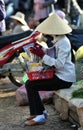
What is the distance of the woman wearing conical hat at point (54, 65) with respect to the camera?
594cm

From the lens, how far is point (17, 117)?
6547mm

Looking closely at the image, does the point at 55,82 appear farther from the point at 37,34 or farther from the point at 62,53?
the point at 37,34

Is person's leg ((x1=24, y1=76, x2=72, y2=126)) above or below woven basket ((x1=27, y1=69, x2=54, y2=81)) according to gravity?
below

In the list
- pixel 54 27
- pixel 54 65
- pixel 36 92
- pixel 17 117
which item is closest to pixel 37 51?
pixel 54 65

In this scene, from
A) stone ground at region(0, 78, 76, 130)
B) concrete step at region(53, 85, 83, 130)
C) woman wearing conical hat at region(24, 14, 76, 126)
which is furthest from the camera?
stone ground at region(0, 78, 76, 130)

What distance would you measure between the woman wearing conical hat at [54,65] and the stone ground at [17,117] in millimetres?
129

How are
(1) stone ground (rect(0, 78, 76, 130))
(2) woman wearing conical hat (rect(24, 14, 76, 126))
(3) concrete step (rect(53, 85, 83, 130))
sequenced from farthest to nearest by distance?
(1) stone ground (rect(0, 78, 76, 130)) < (2) woman wearing conical hat (rect(24, 14, 76, 126)) < (3) concrete step (rect(53, 85, 83, 130))

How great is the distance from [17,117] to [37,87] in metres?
0.70

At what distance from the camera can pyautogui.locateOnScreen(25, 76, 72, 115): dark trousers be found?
6062mm

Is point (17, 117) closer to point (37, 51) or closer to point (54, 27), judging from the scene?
point (37, 51)

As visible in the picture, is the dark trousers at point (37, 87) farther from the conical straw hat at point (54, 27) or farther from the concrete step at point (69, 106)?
the conical straw hat at point (54, 27)

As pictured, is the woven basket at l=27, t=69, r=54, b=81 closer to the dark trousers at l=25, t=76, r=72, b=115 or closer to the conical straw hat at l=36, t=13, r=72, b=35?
the dark trousers at l=25, t=76, r=72, b=115

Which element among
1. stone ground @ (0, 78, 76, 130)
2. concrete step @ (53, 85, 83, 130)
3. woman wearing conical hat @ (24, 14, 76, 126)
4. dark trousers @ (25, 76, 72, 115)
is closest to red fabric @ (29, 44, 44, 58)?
woman wearing conical hat @ (24, 14, 76, 126)

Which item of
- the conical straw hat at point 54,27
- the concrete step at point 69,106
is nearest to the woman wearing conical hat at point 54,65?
the conical straw hat at point 54,27
